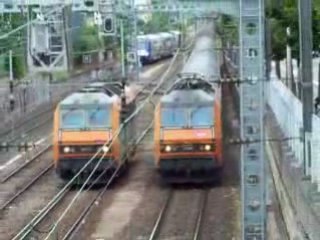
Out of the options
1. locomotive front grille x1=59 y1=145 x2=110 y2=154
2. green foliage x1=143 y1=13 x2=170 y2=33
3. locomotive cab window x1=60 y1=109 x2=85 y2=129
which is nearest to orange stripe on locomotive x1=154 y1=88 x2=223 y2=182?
locomotive front grille x1=59 y1=145 x2=110 y2=154

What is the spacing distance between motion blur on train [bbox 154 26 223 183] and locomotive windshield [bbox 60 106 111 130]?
146cm

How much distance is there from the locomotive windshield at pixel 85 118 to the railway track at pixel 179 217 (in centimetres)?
252

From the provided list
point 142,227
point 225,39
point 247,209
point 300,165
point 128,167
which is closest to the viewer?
point 247,209

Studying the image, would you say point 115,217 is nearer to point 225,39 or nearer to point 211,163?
point 211,163

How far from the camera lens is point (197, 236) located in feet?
68.9

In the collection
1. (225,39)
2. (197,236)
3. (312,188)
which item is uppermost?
(225,39)

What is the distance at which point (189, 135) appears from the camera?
2602 cm

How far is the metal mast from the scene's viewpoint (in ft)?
55.1

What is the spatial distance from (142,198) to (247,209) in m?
8.48

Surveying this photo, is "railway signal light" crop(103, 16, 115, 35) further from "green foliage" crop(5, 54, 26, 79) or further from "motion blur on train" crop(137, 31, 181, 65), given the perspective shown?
"motion blur on train" crop(137, 31, 181, 65)

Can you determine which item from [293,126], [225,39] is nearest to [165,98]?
[293,126]

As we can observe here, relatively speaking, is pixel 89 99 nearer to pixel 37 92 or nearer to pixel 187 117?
pixel 187 117

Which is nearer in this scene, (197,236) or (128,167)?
(197,236)

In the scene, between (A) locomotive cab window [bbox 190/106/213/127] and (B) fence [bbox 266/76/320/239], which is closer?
(B) fence [bbox 266/76/320/239]
